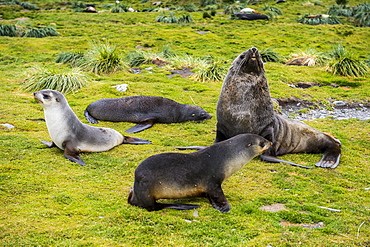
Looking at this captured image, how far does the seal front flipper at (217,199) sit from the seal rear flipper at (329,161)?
282 cm

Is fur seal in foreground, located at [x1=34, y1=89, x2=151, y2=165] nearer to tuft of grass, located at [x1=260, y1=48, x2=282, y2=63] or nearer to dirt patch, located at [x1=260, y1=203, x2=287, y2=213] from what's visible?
dirt patch, located at [x1=260, y1=203, x2=287, y2=213]

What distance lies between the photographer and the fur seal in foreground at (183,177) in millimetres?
4805

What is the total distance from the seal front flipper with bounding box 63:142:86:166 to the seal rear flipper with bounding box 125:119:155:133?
7.16ft

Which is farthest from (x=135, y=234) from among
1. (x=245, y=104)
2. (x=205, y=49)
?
(x=205, y=49)

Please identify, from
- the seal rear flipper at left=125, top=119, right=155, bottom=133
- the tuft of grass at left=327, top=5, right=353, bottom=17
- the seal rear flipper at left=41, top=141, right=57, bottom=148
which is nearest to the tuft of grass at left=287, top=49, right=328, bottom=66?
the seal rear flipper at left=125, top=119, right=155, bottom=133

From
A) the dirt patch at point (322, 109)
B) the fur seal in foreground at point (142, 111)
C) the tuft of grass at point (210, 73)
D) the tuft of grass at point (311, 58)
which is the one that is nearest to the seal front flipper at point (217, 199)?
the fur seal in foreground at point (142, 111)

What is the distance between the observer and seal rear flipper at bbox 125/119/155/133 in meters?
9.12

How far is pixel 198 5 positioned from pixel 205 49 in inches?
1069

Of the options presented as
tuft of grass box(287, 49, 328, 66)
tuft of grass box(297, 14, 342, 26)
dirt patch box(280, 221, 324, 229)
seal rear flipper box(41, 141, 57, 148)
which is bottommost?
tuft of grass box(297, 14, 342, 26)

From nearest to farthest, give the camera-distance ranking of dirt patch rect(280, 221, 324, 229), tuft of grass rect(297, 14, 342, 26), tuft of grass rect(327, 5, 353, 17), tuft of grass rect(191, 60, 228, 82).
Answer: dirt patch rect(280, 221, 324, 229) < tuft of grass rect(191, 60, 228, 82) < tuft of grass rect(297, 14, 342, 26) < tuft of grass rect(327, 5, 353, 17)

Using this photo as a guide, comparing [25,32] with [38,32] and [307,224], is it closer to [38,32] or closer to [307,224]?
[38,32]

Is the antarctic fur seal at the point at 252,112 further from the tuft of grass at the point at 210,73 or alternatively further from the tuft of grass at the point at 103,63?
the tuft of grass at the point at 103,63

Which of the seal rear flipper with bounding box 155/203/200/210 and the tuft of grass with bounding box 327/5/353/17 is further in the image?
the tuft of grass with bounding box 327/5/353/17

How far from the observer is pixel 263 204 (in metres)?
5.30
